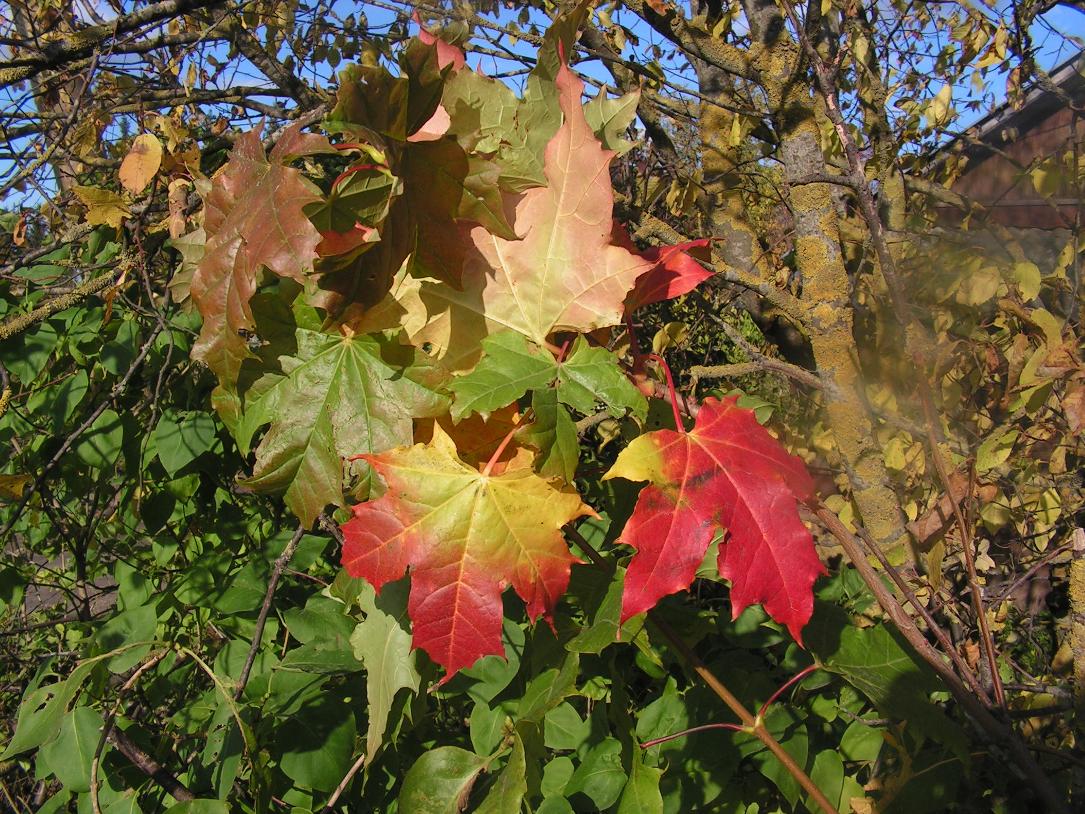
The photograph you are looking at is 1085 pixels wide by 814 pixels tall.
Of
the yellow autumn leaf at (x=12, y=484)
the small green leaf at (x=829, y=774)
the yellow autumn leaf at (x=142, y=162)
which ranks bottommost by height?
the small green leaf at (x=829, y=774)

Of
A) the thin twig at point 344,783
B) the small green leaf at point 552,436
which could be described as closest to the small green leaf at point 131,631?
the thin twig at point 344,783

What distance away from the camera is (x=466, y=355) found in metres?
0.71

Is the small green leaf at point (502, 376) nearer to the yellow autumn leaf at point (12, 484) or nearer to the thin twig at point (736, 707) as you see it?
the thin twig at point (736, 707)

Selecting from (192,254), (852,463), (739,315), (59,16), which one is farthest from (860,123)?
(59,16)

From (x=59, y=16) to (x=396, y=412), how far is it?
2339 millimetres

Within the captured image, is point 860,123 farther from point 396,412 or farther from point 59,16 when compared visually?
point 59,16

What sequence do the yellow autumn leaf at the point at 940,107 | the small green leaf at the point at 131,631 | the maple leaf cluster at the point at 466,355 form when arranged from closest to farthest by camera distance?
the maple leaf cluster at the point at 466,355, the small green leaf at the point at 131,631, the yellow autumn leaf at the point at 940,107

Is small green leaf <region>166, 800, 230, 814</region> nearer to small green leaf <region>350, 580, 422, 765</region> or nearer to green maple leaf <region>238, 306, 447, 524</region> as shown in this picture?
small green leaf <region>350, 580, 422, 765</region>

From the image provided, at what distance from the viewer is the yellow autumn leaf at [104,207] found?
132 centimetres

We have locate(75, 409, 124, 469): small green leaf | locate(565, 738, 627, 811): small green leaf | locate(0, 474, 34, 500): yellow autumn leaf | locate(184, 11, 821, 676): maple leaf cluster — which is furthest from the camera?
locate(75, 409, 124, 469): small green leaf

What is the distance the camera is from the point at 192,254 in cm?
86

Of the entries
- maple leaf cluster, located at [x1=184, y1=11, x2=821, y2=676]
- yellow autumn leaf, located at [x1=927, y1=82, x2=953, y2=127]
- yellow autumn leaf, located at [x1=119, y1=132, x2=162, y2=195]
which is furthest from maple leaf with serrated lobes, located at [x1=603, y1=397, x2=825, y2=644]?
yellow autumn leaf, located at [x1=927, y1=82, x2=953, y2=127]

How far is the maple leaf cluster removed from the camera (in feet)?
1.96

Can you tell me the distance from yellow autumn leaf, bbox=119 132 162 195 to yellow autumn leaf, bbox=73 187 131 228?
0.04 meters
